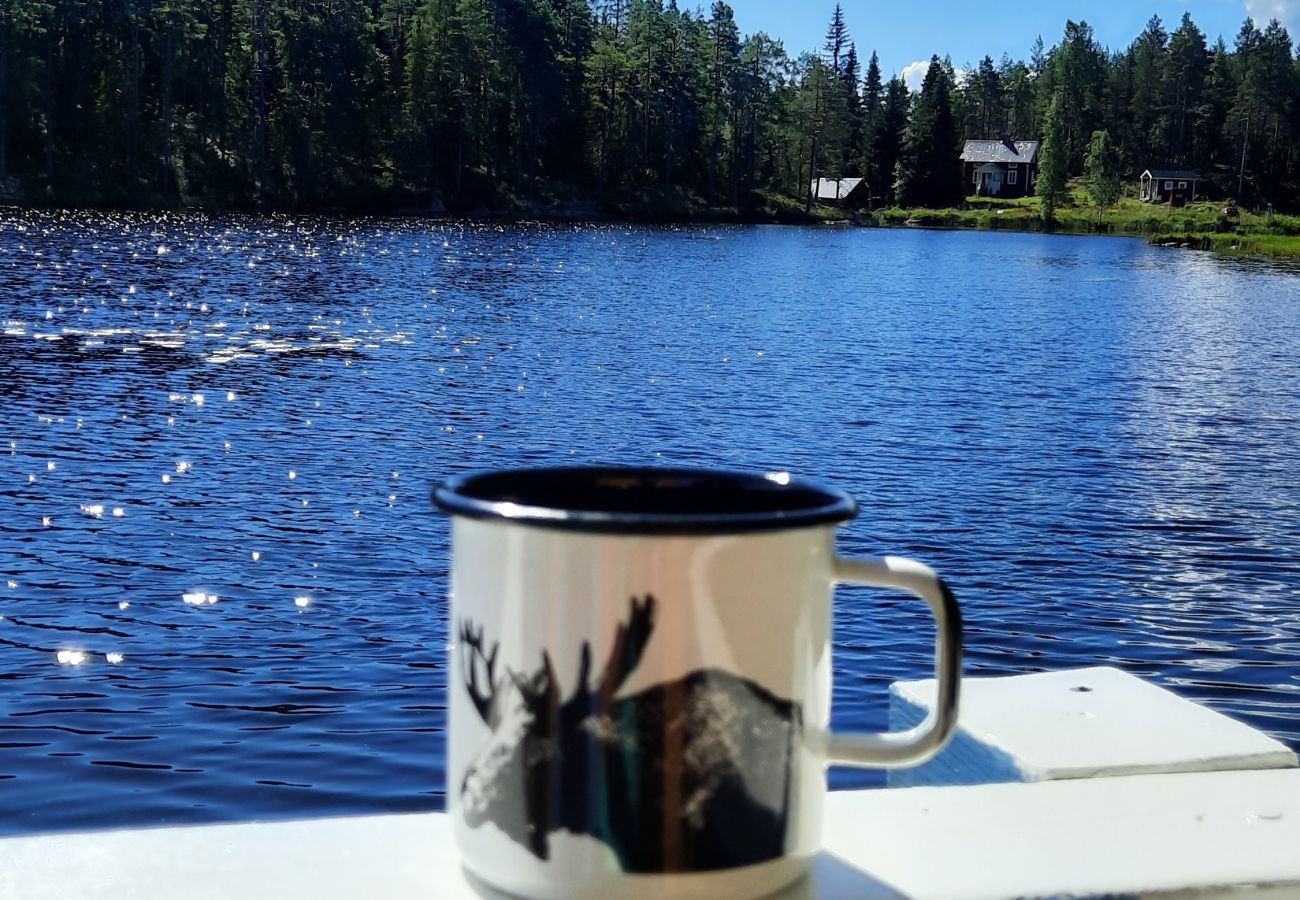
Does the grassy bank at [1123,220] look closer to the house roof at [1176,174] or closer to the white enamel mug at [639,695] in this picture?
the house roof at [1176,174]

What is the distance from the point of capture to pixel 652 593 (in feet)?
4.39

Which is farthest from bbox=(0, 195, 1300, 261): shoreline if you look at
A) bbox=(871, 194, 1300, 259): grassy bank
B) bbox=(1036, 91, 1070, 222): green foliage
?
bbox=(1036, 91, 1070, 222): green foliage

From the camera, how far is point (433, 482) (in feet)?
23.4

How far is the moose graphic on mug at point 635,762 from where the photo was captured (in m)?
1.35

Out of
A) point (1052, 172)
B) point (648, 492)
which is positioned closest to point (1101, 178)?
point (1052, 172)

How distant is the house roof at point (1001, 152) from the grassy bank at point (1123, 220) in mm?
6392

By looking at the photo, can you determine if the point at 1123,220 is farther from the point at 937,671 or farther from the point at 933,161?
the point at 937,671

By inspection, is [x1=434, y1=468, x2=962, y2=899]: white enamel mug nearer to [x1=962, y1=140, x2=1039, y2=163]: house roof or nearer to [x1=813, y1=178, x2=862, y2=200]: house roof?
[x1=813, y1=178, x2=862, y2=200]: house roof

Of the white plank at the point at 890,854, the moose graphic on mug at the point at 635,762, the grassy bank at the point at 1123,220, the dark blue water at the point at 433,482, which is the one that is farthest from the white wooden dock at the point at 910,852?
the grassy bank at the point at 1123,220

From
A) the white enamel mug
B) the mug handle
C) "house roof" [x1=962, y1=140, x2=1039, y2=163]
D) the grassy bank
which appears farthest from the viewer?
"house roof" [x1=962, y1=140, x2=1039, y2=163]

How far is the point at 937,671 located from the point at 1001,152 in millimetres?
162984

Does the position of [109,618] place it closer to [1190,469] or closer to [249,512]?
[249,512]

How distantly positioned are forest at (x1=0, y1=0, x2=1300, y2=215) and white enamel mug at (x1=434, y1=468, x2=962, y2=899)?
97.9 metres

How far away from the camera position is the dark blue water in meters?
8.73
